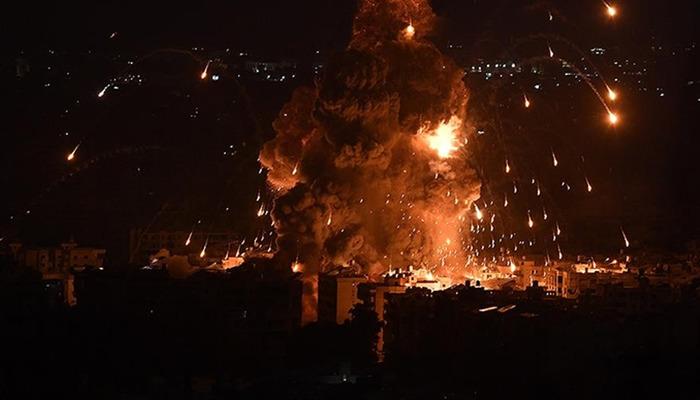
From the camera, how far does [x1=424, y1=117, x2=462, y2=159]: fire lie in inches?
1251

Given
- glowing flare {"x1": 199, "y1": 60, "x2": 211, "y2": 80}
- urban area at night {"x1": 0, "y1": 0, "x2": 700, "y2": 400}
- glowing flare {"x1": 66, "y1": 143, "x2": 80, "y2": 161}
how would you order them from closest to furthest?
urban area at night {"x1": 0, "y1": 0, "x2": 700, "y2": 400}, glowing flare {"x1": 199, "y1": 60, "x2": 211, "y2": 80}, glowing flare {"x1": 66, "y1": 143, "x2": 80, "y2": 161}

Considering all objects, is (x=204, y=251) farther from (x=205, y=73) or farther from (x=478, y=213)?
(x=205, y=73)

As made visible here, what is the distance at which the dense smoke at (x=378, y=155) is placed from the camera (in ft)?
99.7

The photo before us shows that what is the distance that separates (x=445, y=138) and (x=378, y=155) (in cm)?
199

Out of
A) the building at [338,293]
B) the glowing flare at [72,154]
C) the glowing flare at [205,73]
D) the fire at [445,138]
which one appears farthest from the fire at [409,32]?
the glowing flare at [72,154]

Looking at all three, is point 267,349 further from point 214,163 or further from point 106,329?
point 214,163

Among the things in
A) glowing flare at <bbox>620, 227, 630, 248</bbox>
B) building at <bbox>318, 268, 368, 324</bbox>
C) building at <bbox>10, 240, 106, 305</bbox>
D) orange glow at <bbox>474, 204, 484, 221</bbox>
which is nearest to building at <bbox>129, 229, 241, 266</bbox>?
building at <bbox>10, 240, 106, 305</bbox>

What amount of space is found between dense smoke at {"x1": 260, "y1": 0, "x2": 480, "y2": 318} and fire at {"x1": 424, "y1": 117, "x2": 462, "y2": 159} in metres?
0.02

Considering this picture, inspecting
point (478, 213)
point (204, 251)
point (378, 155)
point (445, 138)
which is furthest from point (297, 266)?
point (204, 251)

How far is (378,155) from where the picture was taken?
99.8ft

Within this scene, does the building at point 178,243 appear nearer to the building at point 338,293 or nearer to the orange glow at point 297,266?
the orange glow at point 297,266

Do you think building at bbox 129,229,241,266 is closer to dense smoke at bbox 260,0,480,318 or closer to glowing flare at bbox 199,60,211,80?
glowing flare at bbox 199,60,211,80

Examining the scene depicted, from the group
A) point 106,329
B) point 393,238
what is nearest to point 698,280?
point 393,238

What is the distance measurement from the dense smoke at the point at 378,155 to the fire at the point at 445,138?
0.7 inches
